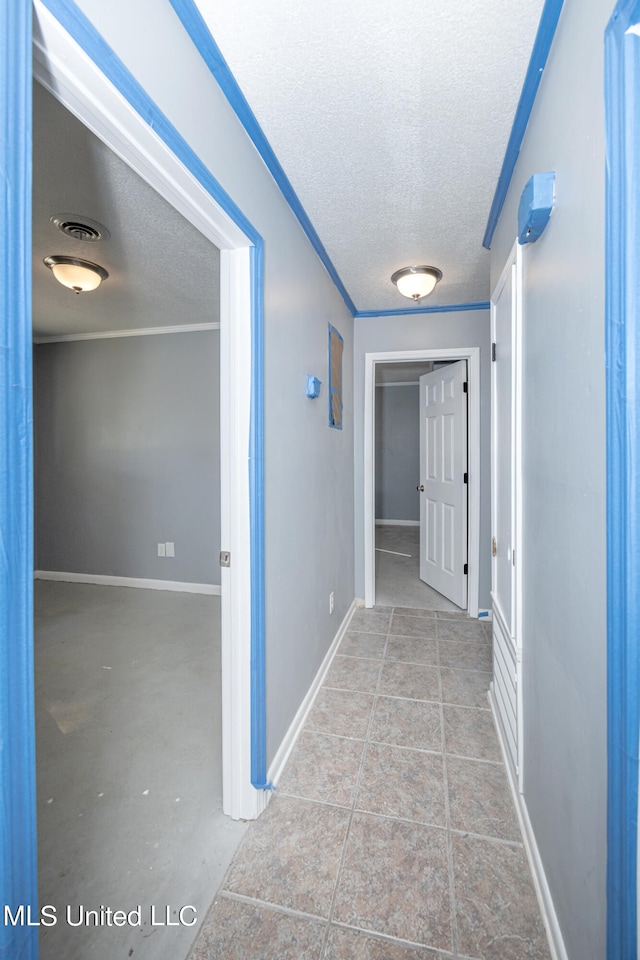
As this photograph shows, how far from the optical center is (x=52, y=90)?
2.64 feet

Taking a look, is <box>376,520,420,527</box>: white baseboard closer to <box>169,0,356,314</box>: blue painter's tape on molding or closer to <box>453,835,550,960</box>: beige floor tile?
<box>169,0,356,314</box>: blue painter's tape on molding

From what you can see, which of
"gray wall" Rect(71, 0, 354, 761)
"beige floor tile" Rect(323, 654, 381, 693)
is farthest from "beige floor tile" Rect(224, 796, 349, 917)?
"beige floor tile" Rect(323, 654, 381, 693)

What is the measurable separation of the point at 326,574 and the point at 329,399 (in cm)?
106

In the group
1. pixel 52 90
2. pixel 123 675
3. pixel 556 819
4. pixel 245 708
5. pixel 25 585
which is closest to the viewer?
pixel 25 585

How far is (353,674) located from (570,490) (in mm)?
1927

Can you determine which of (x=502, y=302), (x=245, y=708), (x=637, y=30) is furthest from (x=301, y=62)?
(x=245, y=708)

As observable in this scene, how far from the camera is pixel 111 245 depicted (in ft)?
7.85

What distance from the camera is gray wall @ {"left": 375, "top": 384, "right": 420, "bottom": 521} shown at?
24.0 ft

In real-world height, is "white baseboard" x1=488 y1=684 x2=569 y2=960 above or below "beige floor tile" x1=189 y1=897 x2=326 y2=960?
above

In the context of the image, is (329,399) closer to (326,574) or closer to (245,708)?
(326,574)

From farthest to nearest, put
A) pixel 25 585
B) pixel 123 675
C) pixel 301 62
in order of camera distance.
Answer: pixel 123 675, pixel 301 62, pixel 25 585

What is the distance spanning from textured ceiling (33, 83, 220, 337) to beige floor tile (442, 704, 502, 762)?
9.03 feet

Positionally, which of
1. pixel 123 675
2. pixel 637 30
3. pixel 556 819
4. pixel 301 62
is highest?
pixel 301 62

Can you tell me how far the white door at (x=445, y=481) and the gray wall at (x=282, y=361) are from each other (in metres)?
1.11
